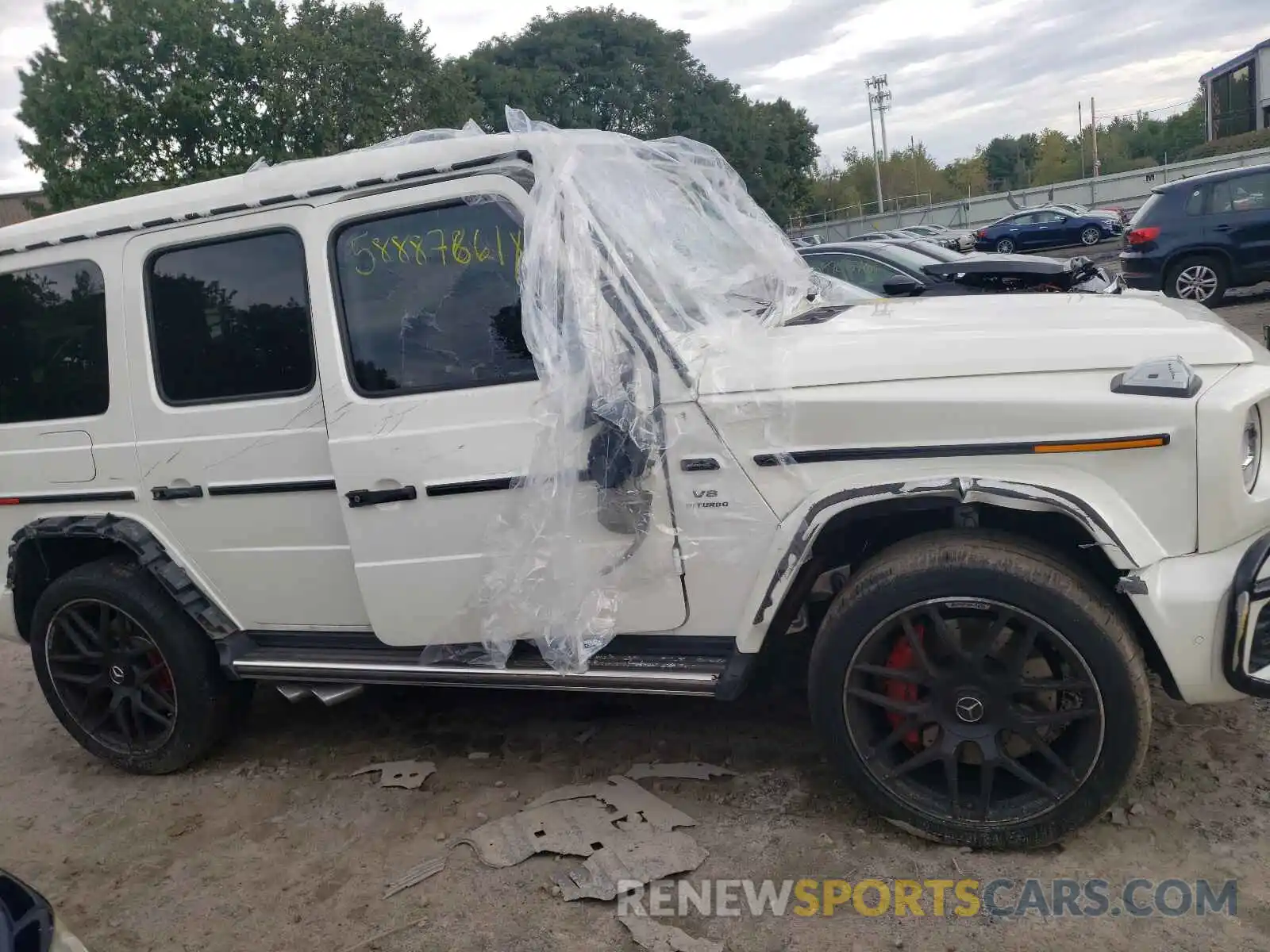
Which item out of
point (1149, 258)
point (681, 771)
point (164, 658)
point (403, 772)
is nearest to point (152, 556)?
point (164, 658)

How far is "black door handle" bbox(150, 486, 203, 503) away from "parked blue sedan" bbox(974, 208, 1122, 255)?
93.3 feet

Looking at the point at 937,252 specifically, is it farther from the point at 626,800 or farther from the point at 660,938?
the point at 660,938

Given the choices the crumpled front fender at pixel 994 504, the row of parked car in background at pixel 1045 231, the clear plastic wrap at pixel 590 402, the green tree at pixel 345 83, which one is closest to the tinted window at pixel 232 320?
the clear plastic wrap at pixel 590 402

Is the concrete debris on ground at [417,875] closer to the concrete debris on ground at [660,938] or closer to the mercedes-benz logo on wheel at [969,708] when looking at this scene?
the concrete debris on ground at [660,938]

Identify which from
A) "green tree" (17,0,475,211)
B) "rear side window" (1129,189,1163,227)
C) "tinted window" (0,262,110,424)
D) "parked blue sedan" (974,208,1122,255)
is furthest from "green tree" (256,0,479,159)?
"tinted window" (0,262,110,424)

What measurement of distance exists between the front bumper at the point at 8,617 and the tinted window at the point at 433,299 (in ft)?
6.56

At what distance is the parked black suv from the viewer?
1145cm

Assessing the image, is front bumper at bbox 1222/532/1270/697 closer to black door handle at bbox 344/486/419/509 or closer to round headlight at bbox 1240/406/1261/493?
round headlight at bbox 1240/406/1261/493

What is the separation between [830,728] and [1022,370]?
1.13 meters

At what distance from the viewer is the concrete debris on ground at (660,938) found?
271 centimetres

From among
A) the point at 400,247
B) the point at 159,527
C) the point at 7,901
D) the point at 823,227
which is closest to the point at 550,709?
the point at 159,527

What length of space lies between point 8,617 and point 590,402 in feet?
9.31

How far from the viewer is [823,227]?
52.7 meters

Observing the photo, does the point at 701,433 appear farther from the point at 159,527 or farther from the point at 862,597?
the point at 159,527
